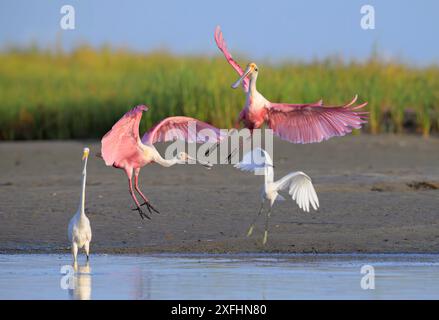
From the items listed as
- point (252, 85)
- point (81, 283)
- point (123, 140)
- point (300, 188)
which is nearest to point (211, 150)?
point (252, 85)

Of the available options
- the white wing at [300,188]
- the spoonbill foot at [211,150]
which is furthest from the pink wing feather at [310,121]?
the white wing at [300,188]

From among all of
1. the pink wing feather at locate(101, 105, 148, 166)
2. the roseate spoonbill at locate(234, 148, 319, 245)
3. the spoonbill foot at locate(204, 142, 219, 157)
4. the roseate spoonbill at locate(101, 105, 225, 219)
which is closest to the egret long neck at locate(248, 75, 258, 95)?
the roseate spoonbill at locate(101, 105, 225, 219)

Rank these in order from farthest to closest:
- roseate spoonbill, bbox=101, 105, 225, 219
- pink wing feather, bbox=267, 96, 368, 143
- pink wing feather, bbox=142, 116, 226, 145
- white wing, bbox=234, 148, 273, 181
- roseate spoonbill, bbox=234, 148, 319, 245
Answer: pink wing feather, bbox=142, 116, 226, 145 → pink wing feather, bbox=267, 96, 368, 143 → roseate spoonbill, bbox=101, 105, 225, 219 → roseate spoonbill, bbox=234, 148, 319, 245 → white wing, bbox=234, 148, 273, 181

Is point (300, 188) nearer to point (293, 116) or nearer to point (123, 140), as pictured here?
point (293, 116)

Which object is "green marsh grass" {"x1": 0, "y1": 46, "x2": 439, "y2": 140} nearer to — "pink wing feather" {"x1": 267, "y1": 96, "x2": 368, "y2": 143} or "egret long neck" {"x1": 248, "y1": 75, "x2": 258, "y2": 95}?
"pink wing feather" {"x1": 267, "y1": 96, "x2": 368, "y2": 143}

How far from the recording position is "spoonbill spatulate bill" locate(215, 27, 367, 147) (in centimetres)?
1177

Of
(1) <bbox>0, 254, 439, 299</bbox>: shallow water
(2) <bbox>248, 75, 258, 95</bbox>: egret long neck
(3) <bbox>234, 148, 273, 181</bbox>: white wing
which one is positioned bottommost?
(1) <bbox>0, 254, 439, 299</bbox>: shallow water

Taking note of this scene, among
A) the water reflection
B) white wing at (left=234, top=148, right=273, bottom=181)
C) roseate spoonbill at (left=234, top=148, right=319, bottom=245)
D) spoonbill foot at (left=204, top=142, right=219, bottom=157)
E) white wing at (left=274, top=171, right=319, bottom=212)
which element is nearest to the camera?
the water reflection

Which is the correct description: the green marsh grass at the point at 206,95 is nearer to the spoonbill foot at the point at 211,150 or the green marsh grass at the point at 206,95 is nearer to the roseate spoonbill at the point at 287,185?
the spoonbill foot at the point at 211,150

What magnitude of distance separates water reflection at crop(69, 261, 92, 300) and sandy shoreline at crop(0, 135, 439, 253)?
999 millimetres

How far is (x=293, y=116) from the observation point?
1209cm

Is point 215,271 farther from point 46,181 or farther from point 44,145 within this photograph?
point 44,145

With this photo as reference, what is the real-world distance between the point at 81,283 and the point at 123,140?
106 inches

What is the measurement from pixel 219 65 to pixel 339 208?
8481mm
